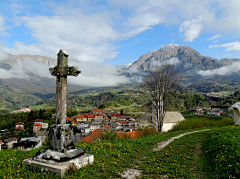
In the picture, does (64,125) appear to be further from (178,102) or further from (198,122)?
(178,102)

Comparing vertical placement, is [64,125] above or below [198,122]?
above

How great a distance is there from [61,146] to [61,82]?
2734 mm

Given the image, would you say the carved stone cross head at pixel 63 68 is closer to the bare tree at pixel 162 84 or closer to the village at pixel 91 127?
the village at pixel 91 127

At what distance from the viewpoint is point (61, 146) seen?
5.48 metres

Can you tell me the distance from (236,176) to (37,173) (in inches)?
253

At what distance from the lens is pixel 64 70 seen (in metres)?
6.39

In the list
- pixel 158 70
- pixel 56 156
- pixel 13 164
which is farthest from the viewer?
pixel 158 70

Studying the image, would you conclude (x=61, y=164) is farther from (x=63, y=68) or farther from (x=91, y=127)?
(x=91, y=127)

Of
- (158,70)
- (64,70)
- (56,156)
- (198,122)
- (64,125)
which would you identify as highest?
(158,70)

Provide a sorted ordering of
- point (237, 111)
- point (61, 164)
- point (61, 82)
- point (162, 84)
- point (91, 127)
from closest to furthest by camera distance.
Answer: point (61, 164)
point (61, 82)
point (237, 111)
point (162, 84)
point (91, 127)

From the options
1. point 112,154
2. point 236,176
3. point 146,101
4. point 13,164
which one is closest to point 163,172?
point 236,176

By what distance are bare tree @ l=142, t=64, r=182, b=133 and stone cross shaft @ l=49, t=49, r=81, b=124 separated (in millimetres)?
13883

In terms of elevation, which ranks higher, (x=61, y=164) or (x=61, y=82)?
(x=61, y=82)

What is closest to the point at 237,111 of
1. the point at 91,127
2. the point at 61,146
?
the point at 61,146
